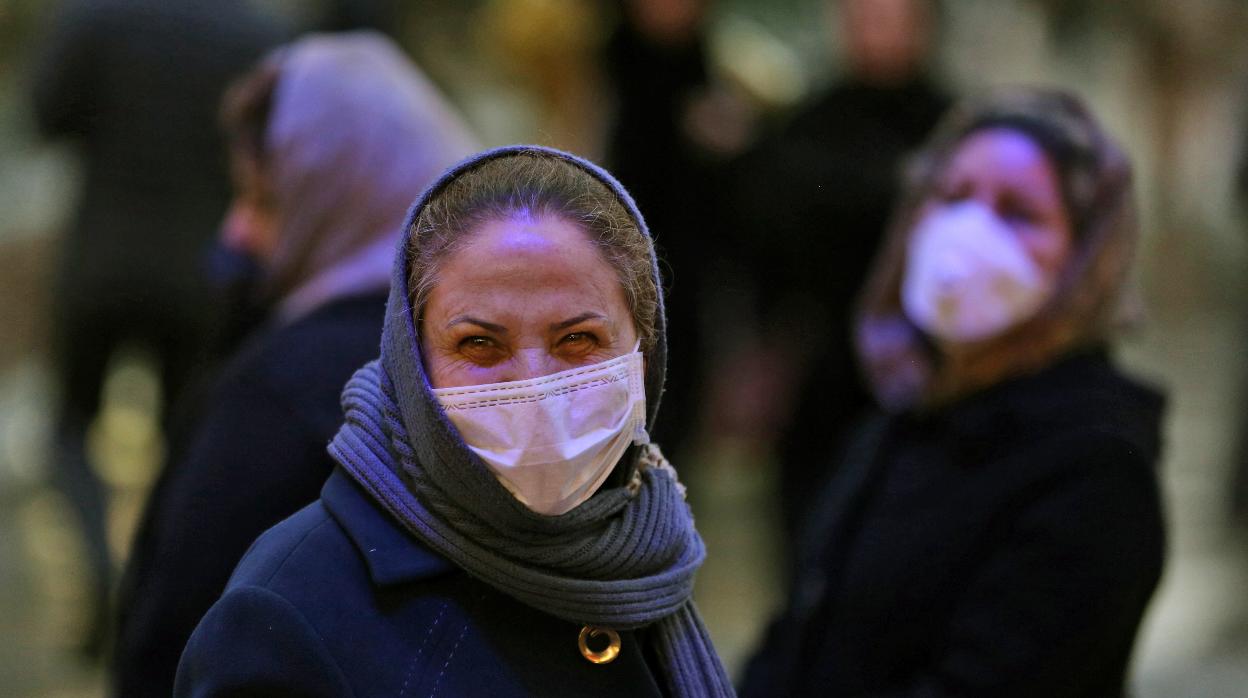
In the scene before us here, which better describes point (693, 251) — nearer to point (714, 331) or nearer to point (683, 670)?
point (714, 331)

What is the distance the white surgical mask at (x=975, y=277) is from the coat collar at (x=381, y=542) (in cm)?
155

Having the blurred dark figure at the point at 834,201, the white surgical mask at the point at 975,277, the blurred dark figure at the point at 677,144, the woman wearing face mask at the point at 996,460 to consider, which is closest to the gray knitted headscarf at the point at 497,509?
the woman wearing face mask at the point at 996,460

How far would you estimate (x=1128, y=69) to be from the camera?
1150 centimetres

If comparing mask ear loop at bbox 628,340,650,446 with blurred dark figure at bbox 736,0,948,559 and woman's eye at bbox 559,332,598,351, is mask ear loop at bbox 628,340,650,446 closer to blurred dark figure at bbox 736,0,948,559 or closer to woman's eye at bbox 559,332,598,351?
woman's eye at bbox 559,332,598,351

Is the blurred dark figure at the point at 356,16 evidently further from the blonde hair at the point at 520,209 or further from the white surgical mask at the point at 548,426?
the white surgical mask at the point at 548,426

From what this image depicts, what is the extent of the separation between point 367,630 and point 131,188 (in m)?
3.66

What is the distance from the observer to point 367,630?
81.4 inches

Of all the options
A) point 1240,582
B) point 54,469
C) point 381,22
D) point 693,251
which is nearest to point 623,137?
point 693,251

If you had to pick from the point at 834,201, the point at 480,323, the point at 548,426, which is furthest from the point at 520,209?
the point at 834,201

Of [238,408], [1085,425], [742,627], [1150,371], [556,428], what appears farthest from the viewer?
[1150,371]

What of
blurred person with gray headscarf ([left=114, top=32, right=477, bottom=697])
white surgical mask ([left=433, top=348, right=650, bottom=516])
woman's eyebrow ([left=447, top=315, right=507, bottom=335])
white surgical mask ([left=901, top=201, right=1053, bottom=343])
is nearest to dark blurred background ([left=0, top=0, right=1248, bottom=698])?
blurred person with gray headscarf ([left=114, top=32, right=477, bottom=697])

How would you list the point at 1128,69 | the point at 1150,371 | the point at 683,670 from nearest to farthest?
the point at 683,670 < the point at 1150,371 < the point at 1128,69

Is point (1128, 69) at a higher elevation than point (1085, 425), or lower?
lower

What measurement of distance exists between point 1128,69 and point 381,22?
23.4ft
